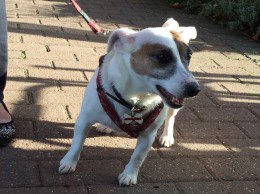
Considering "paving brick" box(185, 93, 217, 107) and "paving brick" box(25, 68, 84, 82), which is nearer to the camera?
"paving brick" box(185, 93, 217, 107)

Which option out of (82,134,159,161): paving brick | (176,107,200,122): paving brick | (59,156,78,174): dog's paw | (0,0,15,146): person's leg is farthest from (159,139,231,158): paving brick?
(0,0,15,146): person's leg

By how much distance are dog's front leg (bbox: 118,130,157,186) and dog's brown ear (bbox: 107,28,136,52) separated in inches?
21.0

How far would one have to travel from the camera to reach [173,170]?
9.67 feet

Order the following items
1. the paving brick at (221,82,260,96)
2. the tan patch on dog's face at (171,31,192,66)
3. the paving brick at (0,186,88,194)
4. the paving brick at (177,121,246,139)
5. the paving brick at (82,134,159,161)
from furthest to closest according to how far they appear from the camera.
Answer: the paving brick at (221,82,260,96)
the paving brick at (177,121,246,139)
the paving brick at (82,134,159,161)
the paving brick at (0,186,88,194)
the tan patch on dog's face at (171,31,192,66)

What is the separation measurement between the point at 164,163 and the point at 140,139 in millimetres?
401

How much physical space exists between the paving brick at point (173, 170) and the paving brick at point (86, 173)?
0.18 metres

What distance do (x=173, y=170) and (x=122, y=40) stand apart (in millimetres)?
967

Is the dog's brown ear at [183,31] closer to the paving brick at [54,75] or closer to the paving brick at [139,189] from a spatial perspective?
the paving brick at [139,189]

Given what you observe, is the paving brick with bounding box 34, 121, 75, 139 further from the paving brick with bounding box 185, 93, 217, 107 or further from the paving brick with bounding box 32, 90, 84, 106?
the paving brick with bounding box 185, 93, 217, 107

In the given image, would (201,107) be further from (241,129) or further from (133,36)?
(133,36)

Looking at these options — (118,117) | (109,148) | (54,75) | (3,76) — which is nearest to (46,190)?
(118,117)

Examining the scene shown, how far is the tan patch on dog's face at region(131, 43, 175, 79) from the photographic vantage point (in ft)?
7.66

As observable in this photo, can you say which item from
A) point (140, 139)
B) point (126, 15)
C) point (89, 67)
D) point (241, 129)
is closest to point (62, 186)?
point (140, 139)

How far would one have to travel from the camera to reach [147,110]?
8.56 ft
